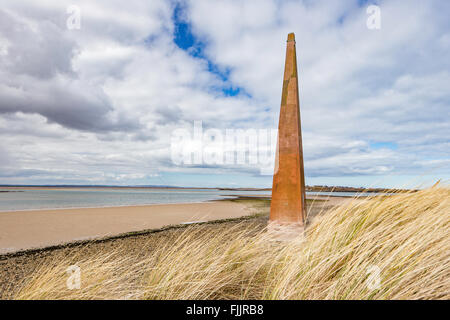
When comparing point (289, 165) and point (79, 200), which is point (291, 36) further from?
point (79, 200)

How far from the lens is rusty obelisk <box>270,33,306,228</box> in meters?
7.43

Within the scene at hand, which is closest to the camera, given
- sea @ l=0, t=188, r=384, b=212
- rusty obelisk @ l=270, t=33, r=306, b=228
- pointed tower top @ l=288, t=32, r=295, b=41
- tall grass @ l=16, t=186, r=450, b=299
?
tall grass @ l=16, t=186, r=450, b=299

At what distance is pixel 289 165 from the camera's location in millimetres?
7535

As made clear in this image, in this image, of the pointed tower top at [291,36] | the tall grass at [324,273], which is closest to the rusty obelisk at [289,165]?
the pointed tower top at [291,36]

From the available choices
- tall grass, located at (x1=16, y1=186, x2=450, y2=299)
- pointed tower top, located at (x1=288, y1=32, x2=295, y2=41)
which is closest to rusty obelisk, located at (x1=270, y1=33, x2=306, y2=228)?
pointed tower top, located at (x1=288, y1=32, x2=295, y2=41)

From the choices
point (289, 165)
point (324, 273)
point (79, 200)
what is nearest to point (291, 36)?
point (289, 165)

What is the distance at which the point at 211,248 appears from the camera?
12.5 feet

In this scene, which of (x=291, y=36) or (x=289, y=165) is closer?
(x=289, y=165)

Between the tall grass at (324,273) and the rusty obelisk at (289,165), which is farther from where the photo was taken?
the rusty obelisk at (289,165)

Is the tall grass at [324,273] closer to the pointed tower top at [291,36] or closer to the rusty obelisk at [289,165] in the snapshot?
the rusty obelisk at [289,165]

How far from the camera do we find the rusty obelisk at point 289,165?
7426 millimetres

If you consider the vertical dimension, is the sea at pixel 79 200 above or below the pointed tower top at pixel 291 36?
below

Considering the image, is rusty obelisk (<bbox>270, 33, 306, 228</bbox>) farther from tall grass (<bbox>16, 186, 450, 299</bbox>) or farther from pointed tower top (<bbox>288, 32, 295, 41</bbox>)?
tall grass (<bbox>16, 186, 450, 299</bbox>)
